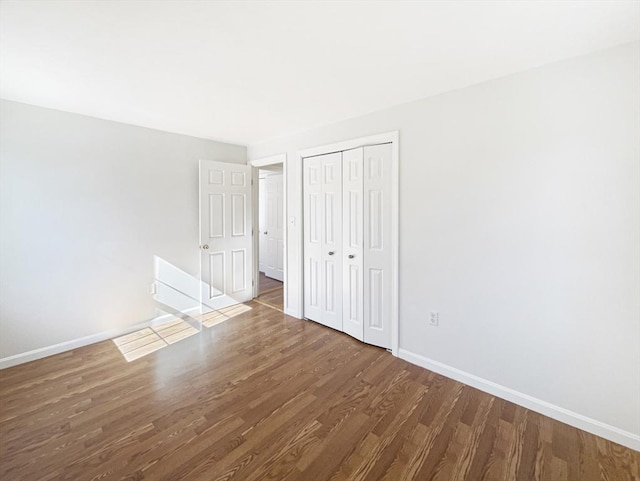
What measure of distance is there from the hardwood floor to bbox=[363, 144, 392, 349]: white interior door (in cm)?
32

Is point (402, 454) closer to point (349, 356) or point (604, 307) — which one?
point (349, 356)

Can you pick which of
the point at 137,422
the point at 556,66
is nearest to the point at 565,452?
the point at 556,66

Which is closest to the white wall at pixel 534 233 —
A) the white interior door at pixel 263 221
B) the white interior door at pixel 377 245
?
the white interior door at pixel 377 245

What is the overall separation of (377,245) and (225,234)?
2343 millimetres

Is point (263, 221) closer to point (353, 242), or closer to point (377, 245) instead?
point (353, 242)

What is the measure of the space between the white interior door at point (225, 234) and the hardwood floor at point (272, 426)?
4.57 ft

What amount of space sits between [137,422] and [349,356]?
1780 mm

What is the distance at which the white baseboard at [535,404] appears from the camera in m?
1.72

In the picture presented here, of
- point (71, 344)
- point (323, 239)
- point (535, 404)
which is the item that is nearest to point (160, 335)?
point (71, 344)

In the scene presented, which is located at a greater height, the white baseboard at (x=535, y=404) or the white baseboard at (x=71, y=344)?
the white baseboard at (x=71, y=344)

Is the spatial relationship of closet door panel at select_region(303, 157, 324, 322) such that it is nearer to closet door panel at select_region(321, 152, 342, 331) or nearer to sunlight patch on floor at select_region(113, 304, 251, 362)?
closet door panel at select_region(321, 152, 342, 331)

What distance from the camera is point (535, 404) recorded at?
1992 mm

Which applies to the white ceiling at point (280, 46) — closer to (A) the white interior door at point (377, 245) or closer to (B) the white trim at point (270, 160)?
(A) the white interior door at point (377, 245)

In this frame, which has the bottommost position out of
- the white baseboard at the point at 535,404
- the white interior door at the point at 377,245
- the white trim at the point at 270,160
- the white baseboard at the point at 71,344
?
the white baseboard at the point at 535,404
